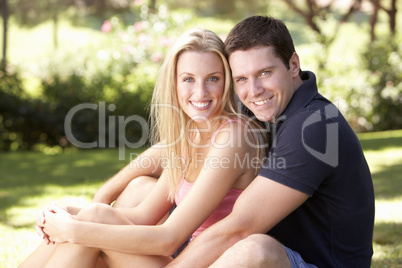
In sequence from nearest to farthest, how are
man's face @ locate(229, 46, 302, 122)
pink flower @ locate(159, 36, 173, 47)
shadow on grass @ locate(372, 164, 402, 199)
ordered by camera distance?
man's face @ locate(229, 46, 302, 122) < shadow on grass @ locate(372, 164, 402, 199) < pink flower @ locate(159, 36, 173, 47)

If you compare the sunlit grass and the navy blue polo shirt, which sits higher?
the navy blue polo shirt

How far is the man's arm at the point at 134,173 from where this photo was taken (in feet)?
10.8

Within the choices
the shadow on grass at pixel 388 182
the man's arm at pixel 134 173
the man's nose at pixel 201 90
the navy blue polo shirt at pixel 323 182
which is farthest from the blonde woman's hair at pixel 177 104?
the shadow on grass at pixel 388 182

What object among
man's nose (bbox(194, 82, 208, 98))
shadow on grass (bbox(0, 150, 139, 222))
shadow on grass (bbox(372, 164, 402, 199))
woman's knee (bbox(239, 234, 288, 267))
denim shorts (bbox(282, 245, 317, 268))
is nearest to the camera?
woman's knee (bbox(239, 234, 288, 267))

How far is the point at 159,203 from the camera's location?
297 centimetres

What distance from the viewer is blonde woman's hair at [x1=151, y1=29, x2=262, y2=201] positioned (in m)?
2.73

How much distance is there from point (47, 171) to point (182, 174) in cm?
526

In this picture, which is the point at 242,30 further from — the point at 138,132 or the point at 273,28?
the point at 138,132

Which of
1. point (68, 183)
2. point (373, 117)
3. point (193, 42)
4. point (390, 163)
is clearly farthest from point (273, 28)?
point (373, 117)

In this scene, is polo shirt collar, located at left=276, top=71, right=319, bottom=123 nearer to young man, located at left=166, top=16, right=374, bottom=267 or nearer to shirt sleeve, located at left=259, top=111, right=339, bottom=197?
young man, located at left=166, top=16, right=374, bottom=267

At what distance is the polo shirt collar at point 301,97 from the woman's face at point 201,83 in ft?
1.38

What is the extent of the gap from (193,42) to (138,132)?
6921 mm

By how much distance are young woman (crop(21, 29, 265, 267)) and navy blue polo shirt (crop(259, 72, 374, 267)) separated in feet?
0.95

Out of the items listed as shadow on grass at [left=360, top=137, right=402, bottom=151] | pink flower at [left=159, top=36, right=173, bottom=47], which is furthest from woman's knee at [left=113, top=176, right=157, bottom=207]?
pink flower at [left=159, top=36, right=173, bottom=47]
